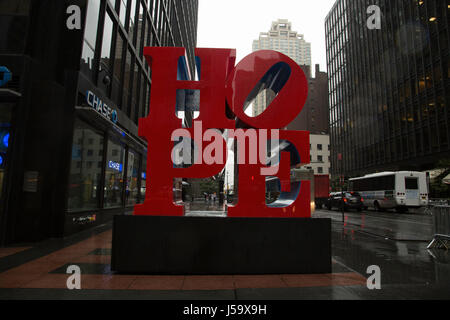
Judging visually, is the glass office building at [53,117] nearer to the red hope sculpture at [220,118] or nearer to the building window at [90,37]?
the building window at [90,37]

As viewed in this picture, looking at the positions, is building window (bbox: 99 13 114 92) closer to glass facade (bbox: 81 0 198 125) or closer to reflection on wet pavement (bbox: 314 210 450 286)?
glass facade (bbox: 81 0 198 125)

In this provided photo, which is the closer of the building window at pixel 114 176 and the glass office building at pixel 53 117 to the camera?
the glass office building at pixel 53 117

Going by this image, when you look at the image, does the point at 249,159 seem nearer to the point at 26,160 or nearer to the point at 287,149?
the point at 287,149

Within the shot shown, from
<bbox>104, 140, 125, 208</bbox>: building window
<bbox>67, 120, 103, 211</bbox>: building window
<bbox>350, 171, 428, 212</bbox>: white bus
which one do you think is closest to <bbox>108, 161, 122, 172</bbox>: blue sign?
<bbox>104, 140, 125, 208</bbox>: building window

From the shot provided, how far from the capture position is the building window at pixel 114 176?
13.9m

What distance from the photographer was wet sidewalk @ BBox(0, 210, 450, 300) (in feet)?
13.6

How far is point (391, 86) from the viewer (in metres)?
45.5

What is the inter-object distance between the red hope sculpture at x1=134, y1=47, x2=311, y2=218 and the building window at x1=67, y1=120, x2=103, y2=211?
6.13 metres

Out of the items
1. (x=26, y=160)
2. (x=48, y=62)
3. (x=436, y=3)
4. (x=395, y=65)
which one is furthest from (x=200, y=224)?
(x=395, y=65)

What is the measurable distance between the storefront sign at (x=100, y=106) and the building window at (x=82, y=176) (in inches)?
34.8

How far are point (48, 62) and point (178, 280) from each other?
935cm

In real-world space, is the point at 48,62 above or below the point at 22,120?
above

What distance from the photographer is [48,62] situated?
9.45 meters

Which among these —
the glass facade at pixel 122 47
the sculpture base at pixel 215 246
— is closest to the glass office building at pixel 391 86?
the glass facade at pixel 122 47
